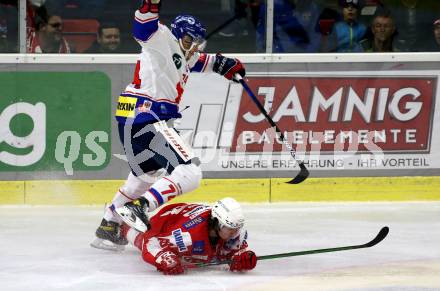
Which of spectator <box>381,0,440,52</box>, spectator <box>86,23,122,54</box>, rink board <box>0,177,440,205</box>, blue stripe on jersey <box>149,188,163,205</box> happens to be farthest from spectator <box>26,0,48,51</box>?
blue stripe on jersey <box>149,188,163,205</box>

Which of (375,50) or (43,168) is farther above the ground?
(375,50)

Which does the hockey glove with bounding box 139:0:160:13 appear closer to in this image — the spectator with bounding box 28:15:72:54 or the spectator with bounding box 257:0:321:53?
the spectator with bounding box 28:15:72:54

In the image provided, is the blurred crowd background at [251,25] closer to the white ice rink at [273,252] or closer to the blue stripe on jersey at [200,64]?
the white ice rink at [273,252]

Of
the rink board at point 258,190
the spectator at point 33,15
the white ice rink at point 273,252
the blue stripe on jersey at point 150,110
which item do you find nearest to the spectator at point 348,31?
the rink board at point 258,190

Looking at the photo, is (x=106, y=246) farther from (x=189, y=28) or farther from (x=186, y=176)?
(x=189, y=28)

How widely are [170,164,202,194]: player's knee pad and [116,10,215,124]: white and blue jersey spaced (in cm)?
42

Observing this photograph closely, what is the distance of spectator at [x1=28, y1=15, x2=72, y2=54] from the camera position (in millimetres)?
8164

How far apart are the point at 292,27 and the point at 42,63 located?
6.26 ft

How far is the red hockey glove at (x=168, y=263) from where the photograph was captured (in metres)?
5.53

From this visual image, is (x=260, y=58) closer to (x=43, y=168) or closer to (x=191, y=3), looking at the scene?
(x=191, y=3)

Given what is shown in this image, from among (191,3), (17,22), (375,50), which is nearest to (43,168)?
(17,22)

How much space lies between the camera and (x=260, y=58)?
829 cm

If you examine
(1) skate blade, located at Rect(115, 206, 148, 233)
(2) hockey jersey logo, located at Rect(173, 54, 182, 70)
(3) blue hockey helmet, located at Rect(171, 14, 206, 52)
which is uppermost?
(3) blue hockey helmet, located at Rect(171, 14, 206, 52)

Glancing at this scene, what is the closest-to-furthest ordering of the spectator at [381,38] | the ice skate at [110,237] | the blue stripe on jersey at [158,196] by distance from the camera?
the blue stripe on jersey at [158,196] < the ice skate at [110,237] < the spectator at [381,38]
